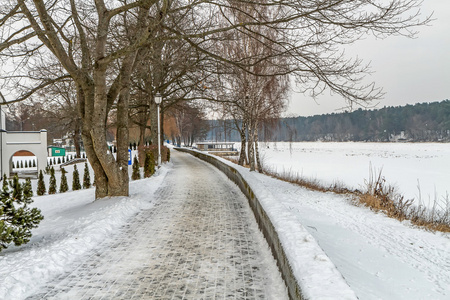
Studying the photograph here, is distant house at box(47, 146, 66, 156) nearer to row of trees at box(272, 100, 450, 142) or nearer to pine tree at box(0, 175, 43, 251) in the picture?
pine tree at box(0, 175, 43, 251)

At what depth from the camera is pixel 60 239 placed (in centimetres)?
587

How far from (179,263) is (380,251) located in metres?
4.33

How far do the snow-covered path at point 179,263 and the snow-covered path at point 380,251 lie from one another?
1.29 m

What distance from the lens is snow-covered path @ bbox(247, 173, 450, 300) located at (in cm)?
501

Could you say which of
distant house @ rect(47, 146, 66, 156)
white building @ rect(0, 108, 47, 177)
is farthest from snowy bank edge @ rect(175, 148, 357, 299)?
distant house @ rect(47, 146, 66, 156)

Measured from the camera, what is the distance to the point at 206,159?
25.0 metres

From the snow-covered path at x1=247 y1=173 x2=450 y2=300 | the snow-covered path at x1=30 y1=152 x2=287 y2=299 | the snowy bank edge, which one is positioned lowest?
the snow-covered path at x1=247 y1=173 x2=450 y2=300

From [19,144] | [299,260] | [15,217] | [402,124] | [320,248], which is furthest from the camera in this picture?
[402,124]

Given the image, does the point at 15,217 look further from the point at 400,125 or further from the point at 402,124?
the point at 402,124

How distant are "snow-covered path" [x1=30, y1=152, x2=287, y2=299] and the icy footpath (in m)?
0.20

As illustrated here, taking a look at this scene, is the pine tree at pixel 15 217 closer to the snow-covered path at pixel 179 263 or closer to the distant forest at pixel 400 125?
the snow-covered path at pixel 179 263

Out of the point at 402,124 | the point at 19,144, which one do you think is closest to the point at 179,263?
the point at 19,144

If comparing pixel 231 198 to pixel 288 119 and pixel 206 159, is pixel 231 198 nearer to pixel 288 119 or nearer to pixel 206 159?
pixel 288 119

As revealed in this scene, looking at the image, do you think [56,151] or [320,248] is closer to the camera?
[320,248]
